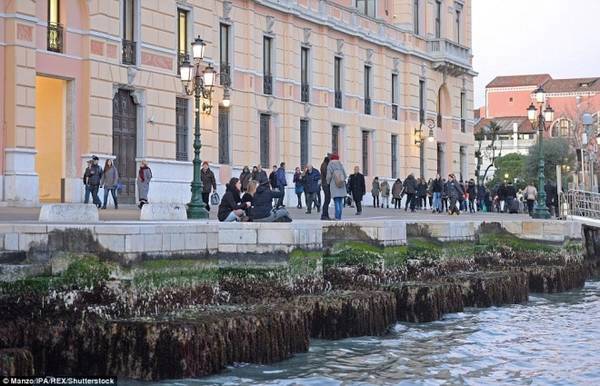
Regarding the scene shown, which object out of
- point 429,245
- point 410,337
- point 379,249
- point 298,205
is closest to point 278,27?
point 298,205

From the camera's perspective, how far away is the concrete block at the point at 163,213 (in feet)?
63.8

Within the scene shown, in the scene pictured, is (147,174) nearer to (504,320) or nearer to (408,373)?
(504,320)

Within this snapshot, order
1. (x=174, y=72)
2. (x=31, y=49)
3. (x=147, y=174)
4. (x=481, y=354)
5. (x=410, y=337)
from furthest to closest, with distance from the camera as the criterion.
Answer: (x=174, y=72) → (x=147, y=174) → (x=31, y=49) → (x=410, y=337) → (x=481, y=354)

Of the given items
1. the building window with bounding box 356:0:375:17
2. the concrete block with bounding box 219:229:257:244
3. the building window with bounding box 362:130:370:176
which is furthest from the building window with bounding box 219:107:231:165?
the concrete block with bounding box 219:229:257:244

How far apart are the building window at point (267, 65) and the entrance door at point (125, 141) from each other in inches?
311

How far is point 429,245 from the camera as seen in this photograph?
24.0 m

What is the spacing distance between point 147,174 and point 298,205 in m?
8.69

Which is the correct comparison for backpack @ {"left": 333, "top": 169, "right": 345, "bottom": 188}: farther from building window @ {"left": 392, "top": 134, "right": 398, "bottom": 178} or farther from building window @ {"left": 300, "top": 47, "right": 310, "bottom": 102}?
building window @ {"left": 392, "top": 134, "right": 398, "bottom": 178}

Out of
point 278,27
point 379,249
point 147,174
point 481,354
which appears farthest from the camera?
point 278,27

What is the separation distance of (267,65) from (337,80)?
601cm

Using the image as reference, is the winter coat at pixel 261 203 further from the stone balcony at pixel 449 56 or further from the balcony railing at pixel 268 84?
the stone balcony at pixel 449 56

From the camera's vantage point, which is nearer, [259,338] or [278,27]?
[259,338]

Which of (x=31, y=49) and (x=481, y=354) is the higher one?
(x=31, y=49)

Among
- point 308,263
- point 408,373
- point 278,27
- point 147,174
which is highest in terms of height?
point 278,27
